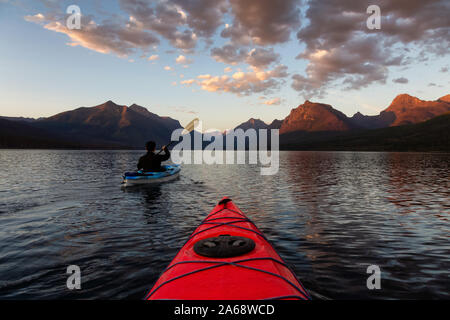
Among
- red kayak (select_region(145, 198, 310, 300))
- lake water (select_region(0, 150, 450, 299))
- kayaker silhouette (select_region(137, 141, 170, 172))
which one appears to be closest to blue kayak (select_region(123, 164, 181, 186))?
kayaker silhouette (select_region(137, 141, 170, 172))

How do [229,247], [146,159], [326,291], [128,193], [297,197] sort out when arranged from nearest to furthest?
[229,247] → [326,291] → [297,197] → [128,193] → [146,159]

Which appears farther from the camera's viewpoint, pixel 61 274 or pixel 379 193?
pixel 379 193

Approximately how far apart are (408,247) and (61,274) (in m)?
10.5

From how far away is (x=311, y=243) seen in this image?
27.7ft

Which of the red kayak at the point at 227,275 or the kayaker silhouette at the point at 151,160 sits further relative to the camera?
the kayaker silhouette at the point at 151,160

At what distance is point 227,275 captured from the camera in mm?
3904

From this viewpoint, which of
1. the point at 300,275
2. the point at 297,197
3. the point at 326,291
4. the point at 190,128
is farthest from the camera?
the point at 190,128

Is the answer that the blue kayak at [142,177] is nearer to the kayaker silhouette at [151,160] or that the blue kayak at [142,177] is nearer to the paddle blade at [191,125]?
the kayaker silhouette at [151,160]

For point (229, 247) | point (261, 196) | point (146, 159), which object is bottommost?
point (261, 196)

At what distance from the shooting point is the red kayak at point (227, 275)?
3480 mm

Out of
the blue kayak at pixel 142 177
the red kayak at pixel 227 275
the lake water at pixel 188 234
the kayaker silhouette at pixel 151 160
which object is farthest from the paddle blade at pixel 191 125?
the red kayak at pixel 227 275

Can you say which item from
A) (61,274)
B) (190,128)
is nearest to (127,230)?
(61,274)
